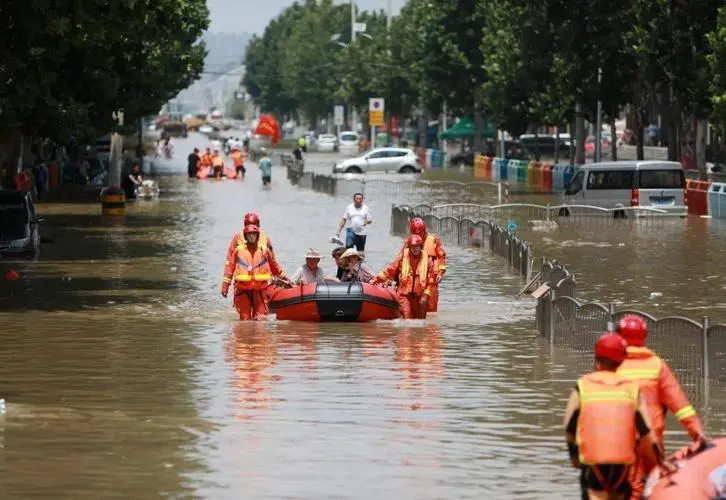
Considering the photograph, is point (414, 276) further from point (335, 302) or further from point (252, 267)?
point (252, 267)

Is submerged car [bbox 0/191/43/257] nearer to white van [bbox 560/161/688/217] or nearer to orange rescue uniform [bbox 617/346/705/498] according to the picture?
white van [bbox 560/161/688/217]

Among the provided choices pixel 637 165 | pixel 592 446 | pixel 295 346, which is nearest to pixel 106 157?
pixel 637 165

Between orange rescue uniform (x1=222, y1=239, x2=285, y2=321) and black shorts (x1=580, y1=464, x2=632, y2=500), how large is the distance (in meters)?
14.5

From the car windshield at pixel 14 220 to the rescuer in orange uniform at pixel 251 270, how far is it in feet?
44.1

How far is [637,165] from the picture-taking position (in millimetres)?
53531

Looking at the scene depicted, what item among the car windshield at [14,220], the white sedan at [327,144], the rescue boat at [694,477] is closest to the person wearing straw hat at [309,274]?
the car windshield at [14,220]

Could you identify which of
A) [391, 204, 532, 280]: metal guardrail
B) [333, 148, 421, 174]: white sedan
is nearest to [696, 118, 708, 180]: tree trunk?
[391, 204, 532, 280]: metal guardrail

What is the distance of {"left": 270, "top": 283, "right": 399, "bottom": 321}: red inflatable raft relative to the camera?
26781 millimetres

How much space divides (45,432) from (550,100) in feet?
223

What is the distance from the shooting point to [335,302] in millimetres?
26781

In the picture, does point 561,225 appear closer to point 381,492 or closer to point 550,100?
point 550,100

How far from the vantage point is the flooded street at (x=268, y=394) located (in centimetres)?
1473

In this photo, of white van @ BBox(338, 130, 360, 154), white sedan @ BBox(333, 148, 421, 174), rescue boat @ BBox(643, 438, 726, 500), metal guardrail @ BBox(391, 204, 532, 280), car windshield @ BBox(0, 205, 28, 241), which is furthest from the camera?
white van @ BBox(338, 130, 360, 154)

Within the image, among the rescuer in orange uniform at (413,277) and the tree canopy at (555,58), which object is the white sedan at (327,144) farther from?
the rescuer in orange uniform at (413,277)
